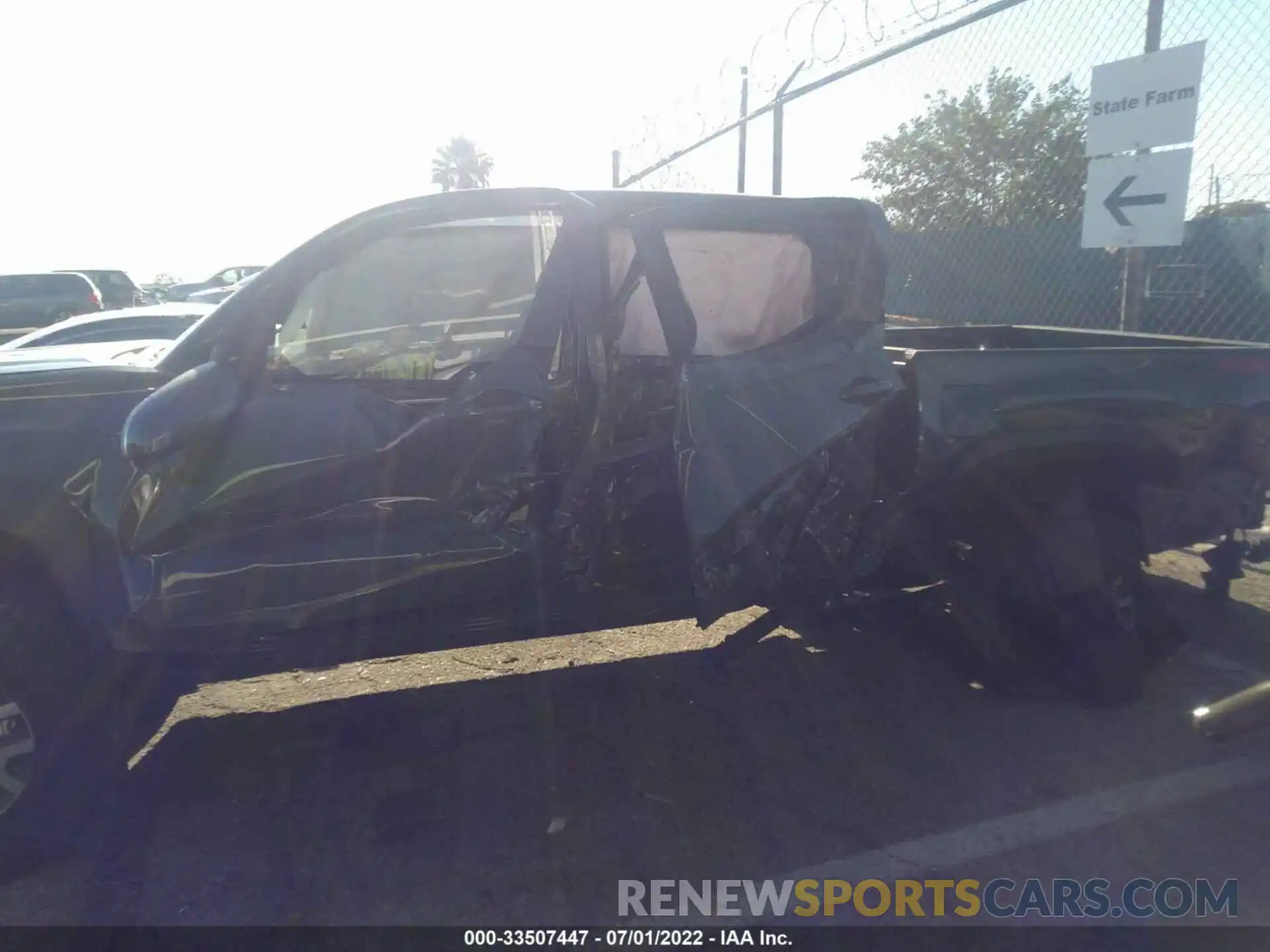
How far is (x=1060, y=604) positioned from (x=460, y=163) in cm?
3891

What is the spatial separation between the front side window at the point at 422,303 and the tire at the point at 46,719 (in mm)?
1137

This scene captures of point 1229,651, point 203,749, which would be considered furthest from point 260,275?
point 1229,651

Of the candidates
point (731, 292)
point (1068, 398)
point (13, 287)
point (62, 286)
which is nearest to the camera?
point (1068, 398)

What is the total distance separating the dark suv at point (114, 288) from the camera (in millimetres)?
21203

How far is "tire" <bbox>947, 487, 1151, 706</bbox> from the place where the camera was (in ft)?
13.7

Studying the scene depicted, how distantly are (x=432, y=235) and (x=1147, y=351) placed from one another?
9.51 feet

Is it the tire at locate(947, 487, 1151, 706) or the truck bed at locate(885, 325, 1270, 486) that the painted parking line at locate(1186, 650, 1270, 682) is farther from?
the truck bed at locate(885, 325, 1270, 486)

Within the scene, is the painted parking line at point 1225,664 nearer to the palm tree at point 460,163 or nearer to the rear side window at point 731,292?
the rear side window at point 731,292

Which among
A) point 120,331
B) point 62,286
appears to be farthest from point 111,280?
point 120,331

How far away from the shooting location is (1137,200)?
19.6ft

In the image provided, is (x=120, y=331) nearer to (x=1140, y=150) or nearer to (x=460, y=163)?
(x=1140, y=150)

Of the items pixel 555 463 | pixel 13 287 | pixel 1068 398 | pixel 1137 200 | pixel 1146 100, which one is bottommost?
pixel 555 463

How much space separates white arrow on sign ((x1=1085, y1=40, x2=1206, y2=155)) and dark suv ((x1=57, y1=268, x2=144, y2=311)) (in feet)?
66.1

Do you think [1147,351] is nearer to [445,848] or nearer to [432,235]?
A: [432,235]
